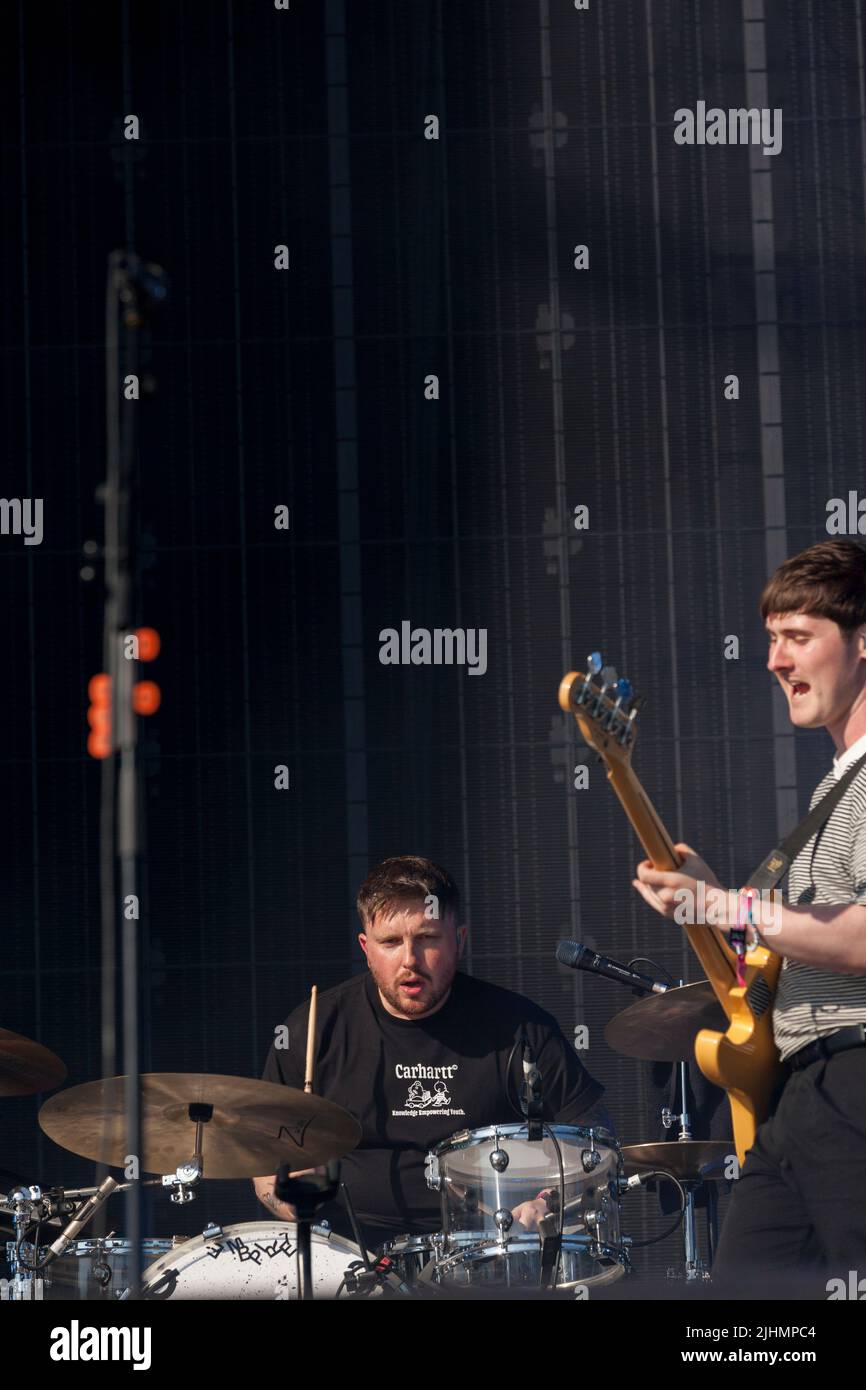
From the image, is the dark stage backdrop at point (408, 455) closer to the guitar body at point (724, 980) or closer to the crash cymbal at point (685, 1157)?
the crash cymbal at point (685, 1157)

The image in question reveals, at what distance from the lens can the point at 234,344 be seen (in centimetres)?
664

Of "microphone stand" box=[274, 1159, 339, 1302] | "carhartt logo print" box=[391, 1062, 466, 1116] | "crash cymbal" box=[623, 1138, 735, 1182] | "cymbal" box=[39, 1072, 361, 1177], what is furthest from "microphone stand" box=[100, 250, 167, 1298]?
"crash cymbal" box=[623, 1138, 735, 1182]

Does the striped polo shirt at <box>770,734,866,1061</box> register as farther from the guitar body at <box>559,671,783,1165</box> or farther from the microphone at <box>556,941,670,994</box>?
the microphone at <box>556,941,670,994</box>

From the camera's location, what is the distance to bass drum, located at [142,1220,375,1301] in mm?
4590

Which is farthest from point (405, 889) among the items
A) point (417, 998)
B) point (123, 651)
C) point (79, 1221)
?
point (123, 651)

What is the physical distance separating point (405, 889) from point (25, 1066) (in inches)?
49.0

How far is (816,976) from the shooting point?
11.0ft

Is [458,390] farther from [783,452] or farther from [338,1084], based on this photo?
[338,1084]

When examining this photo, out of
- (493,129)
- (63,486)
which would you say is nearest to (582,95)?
(493,129)

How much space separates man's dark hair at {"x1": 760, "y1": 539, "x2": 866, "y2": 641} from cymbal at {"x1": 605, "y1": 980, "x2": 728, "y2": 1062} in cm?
147

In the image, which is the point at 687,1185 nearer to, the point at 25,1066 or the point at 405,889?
the point at 405,889

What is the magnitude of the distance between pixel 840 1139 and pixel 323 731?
139 inches

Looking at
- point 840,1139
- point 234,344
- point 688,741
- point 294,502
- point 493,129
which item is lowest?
point 840,1139

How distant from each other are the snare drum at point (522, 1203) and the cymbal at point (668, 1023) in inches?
12.5
